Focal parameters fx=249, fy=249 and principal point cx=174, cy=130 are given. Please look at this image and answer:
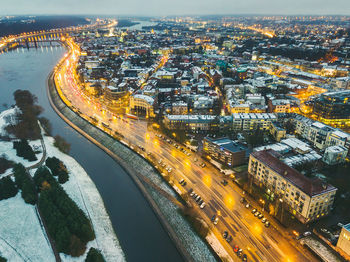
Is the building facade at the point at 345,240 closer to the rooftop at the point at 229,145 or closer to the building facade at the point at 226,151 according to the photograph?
the building facade at the point at 226,151

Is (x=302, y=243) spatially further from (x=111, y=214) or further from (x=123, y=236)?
(x=111, y=214)

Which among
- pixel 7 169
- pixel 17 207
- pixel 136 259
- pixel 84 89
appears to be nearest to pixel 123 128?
pixel 7 169

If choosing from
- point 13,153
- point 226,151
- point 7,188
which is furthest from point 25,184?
point 226,151

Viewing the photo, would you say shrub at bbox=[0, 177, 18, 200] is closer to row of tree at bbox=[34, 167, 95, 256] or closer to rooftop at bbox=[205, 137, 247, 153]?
row of tree at bbox=[34, 167, 95, 256]

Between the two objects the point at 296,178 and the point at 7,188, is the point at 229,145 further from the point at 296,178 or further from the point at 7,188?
the point at 7,188

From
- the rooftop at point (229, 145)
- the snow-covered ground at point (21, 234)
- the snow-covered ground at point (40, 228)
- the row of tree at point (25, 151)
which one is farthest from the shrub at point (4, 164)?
the rooftop at point (229, 145)

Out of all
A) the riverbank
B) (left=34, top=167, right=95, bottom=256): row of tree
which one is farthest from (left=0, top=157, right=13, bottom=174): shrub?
the riverbank

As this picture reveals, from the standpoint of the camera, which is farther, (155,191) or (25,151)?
(25,151)
